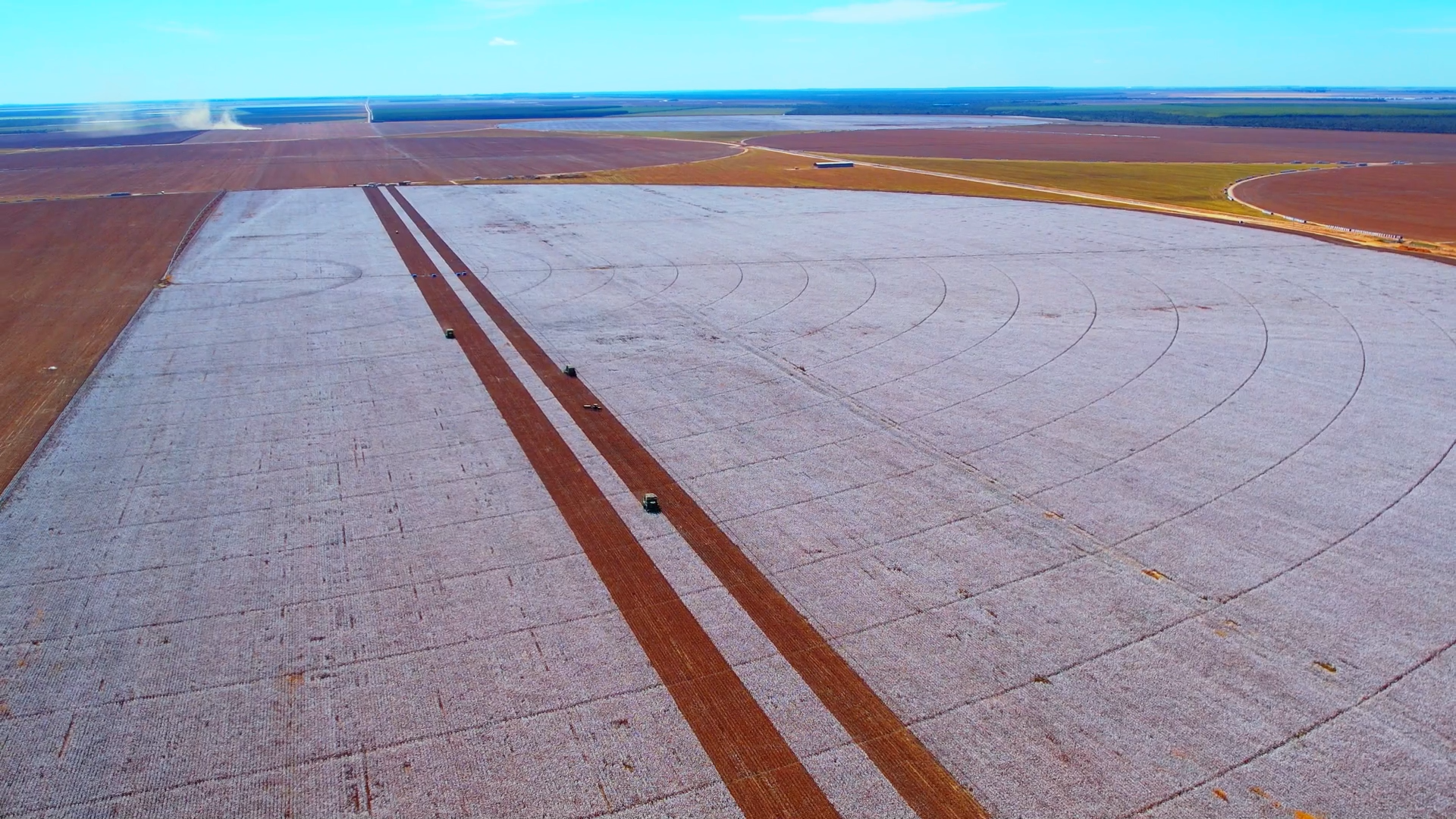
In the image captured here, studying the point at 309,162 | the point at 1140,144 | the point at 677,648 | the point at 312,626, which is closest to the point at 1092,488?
the point at 677,648

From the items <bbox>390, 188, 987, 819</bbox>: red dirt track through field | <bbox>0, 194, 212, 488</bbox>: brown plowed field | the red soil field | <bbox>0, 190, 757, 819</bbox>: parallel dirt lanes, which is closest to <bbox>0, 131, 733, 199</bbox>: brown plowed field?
the red soil field

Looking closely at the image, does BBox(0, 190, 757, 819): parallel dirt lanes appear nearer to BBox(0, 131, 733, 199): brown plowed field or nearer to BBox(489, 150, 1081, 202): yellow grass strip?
BBox(489, 150, 1081, 202): yellow grass strip

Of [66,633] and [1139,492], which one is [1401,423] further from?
[66,633]

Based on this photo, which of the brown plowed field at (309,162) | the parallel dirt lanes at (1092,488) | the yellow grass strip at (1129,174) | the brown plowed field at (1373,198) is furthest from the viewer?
the brown plowed field at (309,162)

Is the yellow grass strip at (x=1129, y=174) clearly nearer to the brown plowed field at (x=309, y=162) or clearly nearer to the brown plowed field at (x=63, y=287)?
the brown plowed field at (x=309, y=162)

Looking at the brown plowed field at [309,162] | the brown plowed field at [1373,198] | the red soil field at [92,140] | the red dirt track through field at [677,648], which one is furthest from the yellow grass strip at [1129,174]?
the red soil field at [92,140]

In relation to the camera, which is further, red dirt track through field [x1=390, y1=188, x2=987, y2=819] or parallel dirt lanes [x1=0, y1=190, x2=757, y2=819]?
parallel dirt lanes [x1=0, y1=190, x2=757, y2=819]

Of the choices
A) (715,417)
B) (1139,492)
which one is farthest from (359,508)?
(1139,492)
